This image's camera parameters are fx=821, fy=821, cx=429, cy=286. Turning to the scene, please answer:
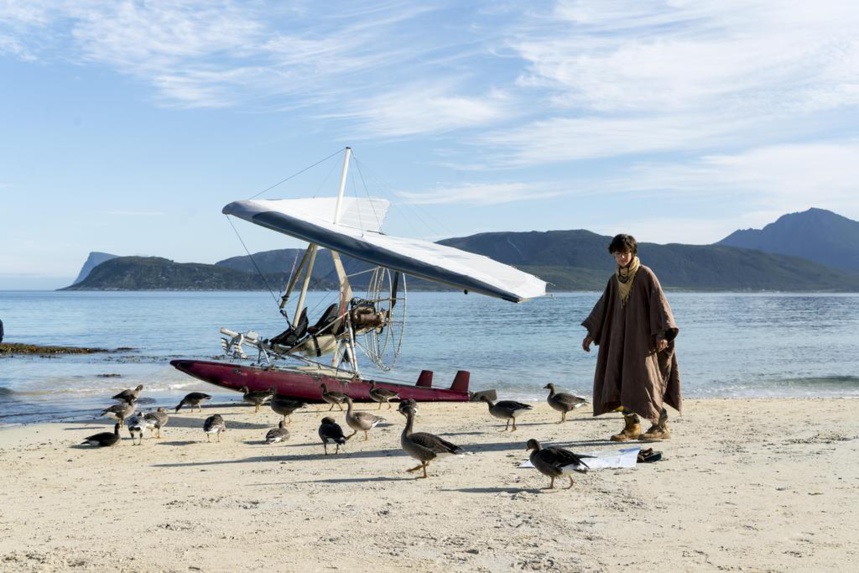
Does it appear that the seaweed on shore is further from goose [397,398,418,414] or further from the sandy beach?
goose [397,398,418,414]

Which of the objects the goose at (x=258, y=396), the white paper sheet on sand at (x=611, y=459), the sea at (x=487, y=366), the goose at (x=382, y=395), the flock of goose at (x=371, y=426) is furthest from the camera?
the sea at (x=487, y=366)

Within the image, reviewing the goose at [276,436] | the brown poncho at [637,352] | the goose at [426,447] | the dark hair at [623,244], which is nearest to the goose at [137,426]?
the goose at [276,436]

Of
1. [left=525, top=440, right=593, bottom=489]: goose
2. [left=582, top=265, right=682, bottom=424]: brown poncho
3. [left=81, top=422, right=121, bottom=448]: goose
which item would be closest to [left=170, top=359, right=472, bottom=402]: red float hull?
[left=81, top=422, right=121, bottom=448]: goose

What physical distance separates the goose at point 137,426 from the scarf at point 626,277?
6.89 metres

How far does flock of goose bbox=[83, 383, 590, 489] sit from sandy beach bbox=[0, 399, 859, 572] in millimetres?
218

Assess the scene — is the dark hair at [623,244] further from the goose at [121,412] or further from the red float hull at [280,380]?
the goose at [121,412]

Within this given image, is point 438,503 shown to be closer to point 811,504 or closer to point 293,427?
point 811,504

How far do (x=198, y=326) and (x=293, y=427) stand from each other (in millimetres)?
47614

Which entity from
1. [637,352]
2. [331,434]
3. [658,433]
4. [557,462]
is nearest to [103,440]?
[331,434]

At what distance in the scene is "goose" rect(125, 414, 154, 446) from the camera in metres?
11.6

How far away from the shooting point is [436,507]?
6.90 metres

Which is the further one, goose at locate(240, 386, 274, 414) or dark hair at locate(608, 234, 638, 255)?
goose at locate(240, 386, 274, 414)

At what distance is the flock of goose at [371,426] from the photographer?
24.4ft

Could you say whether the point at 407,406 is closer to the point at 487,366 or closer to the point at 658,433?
the point at 658,433
